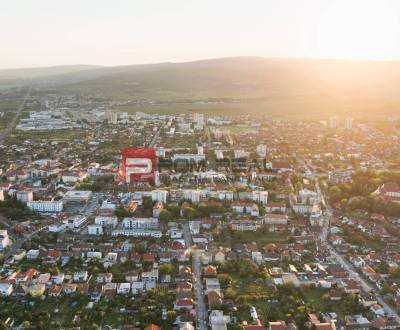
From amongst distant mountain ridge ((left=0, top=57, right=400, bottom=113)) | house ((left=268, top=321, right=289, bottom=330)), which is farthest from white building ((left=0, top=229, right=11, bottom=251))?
distant mountain ridge ((left=0, top=57, right=400, bottom=113))

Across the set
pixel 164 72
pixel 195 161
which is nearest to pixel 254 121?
pixel 195 161

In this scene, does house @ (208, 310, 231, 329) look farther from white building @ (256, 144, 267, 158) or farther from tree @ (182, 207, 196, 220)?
white building @ (256, 144, 267, 158)

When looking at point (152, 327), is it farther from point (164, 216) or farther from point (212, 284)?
point (164, 216)

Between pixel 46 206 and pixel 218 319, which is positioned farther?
pixel 46 206

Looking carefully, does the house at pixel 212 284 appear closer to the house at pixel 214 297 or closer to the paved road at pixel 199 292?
the paved road at pixel 199 292

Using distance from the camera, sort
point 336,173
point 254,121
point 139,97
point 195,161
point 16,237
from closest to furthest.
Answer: point 16,237 < point 336,173 < point 195,161 < point 254,121 < point 139,97

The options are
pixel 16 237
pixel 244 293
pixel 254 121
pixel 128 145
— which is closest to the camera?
pixel 244 293

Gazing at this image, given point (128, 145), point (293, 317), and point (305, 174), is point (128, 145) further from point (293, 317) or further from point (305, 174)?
point (293, 317)

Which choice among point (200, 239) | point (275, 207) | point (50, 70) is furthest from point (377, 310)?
point (50, 70)
